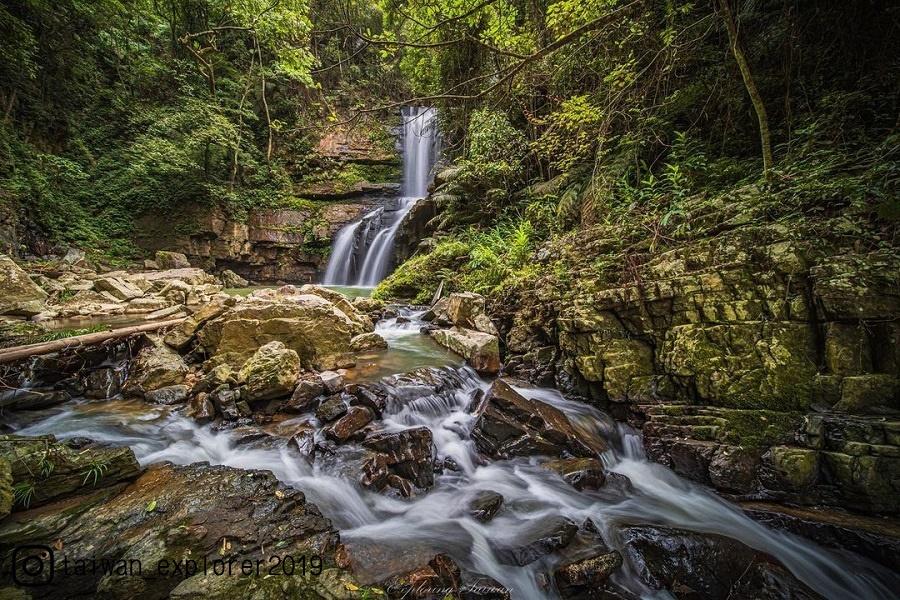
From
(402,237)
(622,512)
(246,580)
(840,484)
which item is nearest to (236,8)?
(402,237)

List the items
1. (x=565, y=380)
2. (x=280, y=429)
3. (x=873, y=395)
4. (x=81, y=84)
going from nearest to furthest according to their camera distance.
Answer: (x=873, y=395) → (x=280, y=429) → (x=565, y=380) → (x=81, y=84)

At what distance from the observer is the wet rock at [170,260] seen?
14.0 meters

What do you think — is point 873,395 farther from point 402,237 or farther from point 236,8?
point 236,8

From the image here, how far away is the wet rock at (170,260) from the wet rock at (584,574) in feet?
55.7

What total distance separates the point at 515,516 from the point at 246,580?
2.17 metres

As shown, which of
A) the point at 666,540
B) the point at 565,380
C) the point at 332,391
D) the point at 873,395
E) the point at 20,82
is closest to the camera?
the point at 666,540

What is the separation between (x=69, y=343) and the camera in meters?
4.23

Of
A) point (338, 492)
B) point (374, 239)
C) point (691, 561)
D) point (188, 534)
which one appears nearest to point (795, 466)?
point (691, 561)

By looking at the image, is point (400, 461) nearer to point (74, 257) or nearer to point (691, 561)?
point (691, 561)

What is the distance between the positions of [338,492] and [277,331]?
2.94 m

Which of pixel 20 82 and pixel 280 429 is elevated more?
pixel 20 82

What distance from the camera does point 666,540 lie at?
2689 mm

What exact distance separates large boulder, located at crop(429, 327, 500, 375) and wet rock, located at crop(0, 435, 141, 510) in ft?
13.3

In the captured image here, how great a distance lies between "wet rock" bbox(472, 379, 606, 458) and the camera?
379cm
